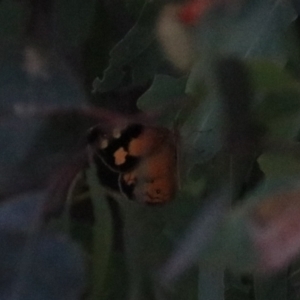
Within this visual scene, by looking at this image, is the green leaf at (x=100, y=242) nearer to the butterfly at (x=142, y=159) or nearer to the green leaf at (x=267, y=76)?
the butterfly at (x=142, y=159)

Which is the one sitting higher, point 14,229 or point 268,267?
point 268,267

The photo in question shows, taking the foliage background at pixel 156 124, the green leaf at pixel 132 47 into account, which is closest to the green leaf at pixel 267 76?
the foliage background at pixel 156 124

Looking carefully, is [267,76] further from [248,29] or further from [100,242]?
[100,242]

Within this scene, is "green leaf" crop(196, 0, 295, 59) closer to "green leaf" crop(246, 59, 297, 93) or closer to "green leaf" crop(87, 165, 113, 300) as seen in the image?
"green leaf" crop(246, 59, 297, 93)

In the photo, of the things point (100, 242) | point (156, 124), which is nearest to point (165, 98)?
point (156, 124)

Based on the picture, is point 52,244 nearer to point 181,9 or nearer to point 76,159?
point 76,159

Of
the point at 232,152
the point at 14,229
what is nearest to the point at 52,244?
the point at 14,229

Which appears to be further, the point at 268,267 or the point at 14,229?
the point at 14,229
